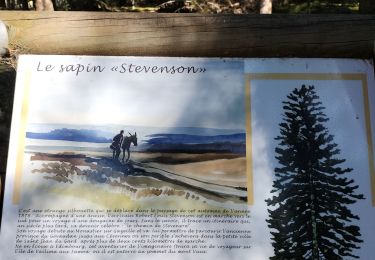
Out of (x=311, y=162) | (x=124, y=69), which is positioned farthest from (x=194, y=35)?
(x=311, y=162)

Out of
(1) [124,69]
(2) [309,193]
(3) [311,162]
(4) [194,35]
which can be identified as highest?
(4) [194,35]

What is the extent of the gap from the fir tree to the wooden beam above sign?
23cm

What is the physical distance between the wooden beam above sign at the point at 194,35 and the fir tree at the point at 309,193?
0.74ft

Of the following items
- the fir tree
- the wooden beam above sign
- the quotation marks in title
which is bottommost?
the fir tree

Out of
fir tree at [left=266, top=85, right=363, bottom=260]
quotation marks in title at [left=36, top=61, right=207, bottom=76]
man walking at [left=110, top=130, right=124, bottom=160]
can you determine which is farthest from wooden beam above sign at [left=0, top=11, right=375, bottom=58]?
man walking at [left=110, top=130, right=124, bottom=160]

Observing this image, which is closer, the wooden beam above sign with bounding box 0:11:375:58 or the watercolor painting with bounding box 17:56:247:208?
the watercolor painting with bounding box 17:56:247:208

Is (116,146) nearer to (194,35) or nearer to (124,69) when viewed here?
(124,69)

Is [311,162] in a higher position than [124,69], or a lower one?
lower

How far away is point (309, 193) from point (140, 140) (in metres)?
0.59

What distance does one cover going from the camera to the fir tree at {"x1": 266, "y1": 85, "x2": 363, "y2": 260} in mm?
1650

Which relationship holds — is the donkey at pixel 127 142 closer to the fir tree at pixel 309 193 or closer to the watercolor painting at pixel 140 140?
the watercolor painting at pixel 140 140

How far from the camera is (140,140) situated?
5.63 ft

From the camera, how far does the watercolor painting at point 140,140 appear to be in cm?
167

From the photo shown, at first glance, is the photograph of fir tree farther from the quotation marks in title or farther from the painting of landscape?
the quotation marks in title
